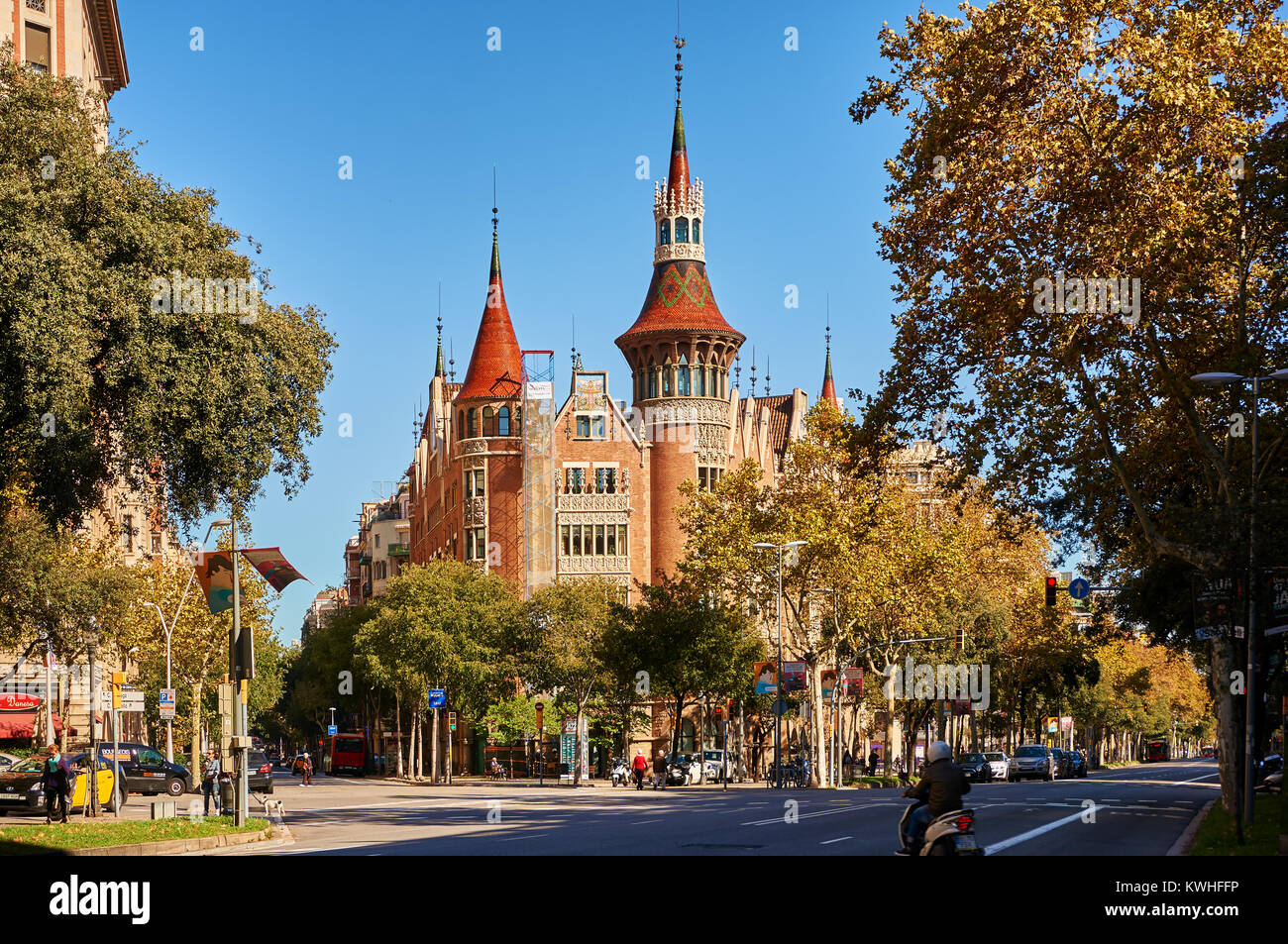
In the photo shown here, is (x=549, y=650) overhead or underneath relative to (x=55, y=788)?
overhead

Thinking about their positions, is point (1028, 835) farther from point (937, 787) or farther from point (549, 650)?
point (549, 650)

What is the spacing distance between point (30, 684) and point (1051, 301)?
5296 centimetres

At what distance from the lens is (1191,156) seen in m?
26.5

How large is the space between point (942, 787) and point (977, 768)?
48027 mm

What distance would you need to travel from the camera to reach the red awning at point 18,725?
6200cm

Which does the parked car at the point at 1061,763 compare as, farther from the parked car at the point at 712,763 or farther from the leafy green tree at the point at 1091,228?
the leafy green tree at the point at 1091,228

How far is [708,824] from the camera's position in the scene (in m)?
28.3

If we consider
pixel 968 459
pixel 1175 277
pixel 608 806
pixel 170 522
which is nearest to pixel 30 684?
pixel 608 806

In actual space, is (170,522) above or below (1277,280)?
below

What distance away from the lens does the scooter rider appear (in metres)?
14.4

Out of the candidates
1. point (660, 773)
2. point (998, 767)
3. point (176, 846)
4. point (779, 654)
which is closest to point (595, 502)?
point (660, 773)

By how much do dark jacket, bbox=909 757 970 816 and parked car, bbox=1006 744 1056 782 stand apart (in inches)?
1986

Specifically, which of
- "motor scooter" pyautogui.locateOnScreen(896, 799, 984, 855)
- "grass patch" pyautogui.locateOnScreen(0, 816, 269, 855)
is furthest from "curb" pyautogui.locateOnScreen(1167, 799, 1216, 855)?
"grass patch" pyautogui.locateOnScreen(0, 816, 269, 855)
